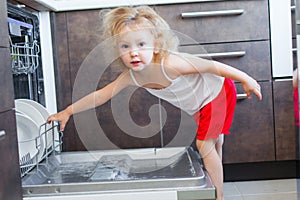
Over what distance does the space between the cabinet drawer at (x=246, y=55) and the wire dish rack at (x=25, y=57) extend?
57cm

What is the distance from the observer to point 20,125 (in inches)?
53.3

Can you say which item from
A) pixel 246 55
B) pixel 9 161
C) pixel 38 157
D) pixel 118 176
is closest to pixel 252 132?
pixel 246 55

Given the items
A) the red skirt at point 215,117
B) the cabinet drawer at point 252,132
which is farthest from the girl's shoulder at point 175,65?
the cabinet drawer at point 252,132

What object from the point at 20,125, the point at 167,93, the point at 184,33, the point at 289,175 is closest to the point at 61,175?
the point at 20,125

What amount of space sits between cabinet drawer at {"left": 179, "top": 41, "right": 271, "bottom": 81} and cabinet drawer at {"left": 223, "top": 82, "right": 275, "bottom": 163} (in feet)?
0.19

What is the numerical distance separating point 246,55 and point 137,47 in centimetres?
65

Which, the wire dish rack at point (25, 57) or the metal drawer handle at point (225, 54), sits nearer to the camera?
the wire dish rack at point (25, 57)

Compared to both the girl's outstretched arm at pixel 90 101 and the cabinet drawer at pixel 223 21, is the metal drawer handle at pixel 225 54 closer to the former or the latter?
the cabinet drawer at pixel 223 21

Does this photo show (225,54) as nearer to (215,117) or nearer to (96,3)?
(215,117)

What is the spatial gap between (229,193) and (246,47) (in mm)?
587

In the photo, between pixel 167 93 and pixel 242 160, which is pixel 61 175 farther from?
pixel 242 160

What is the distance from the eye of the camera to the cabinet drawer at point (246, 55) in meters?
1.71

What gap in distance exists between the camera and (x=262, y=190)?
1700 millimetres

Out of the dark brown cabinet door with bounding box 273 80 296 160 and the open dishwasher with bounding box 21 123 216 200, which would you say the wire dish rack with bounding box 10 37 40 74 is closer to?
the open dishwasher with bounding box 21 123 216 200
